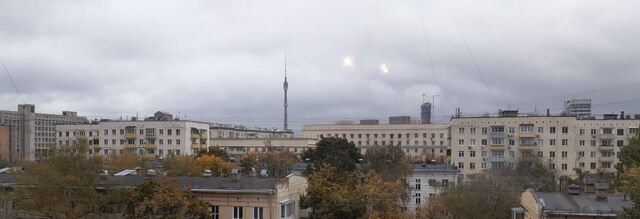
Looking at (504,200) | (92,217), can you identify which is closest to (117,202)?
(92,217)

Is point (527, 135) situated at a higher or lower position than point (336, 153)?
higher

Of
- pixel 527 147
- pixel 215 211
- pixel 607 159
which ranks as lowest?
pixel 607 159

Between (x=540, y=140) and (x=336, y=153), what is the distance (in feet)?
83.2

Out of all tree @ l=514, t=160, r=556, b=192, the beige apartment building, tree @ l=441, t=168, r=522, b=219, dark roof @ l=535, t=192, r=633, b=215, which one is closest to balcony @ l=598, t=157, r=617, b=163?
the beige apartment building

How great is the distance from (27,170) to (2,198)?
1532 millimetres

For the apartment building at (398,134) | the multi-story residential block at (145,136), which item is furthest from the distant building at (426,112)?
the multi-story residential block at (145,136)

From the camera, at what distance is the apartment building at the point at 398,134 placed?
100375 mm

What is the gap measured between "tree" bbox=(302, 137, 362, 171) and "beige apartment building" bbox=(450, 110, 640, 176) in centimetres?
1593

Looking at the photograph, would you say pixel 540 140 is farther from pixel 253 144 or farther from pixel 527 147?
pixel 253 144

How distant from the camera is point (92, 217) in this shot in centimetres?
2678

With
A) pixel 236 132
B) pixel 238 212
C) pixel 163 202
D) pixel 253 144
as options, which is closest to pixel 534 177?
pixel 238 212

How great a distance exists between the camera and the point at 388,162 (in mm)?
45125

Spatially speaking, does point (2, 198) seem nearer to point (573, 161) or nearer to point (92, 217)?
point (92, 217)

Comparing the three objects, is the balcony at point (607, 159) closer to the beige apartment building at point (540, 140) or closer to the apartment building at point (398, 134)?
the beige apartment building at point (540, 140)
